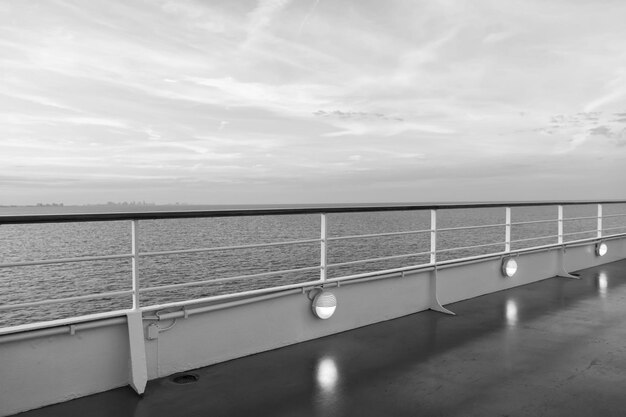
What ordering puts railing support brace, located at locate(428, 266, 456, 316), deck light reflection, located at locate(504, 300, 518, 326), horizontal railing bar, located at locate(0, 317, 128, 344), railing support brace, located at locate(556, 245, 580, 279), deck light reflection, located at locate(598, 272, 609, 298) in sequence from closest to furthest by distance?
horizontal railing bar, located at locate(0, 317, 128, 344)
deck light reflection, located at locate(504, 300, 518, 326)
railing support brace, located at locate(428, 266, 456, 316)
deck light reflection, located at locate(598, 272, 609, 298)
railing support brace, located at locate(556, 245, 580, 279)

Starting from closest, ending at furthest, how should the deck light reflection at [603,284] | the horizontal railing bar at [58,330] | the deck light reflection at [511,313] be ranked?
1. the horizontal railing bar at [58,330]
2. the deck light reflection at [511,313]
3. the deck light reflection at [603,284]

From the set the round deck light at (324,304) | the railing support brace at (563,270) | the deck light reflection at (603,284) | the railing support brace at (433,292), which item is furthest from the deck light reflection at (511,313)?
the railing support brace at (563,270)

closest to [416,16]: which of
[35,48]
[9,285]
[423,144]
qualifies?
[35,48]

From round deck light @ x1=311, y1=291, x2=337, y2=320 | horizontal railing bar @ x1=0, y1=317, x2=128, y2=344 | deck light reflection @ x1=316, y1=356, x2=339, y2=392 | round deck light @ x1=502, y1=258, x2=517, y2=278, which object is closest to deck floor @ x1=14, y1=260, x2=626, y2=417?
deck light reflection @ x1=316, y1=356, x2=339, y2=392

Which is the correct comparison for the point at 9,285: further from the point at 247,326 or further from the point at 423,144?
the point at 247,326

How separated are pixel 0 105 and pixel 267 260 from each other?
15.1m

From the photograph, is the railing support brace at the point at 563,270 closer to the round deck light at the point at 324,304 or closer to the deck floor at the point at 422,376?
the deck floor at the point at 422,376

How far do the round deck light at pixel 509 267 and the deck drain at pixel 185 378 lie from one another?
10.7 ft

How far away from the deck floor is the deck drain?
0.10 feet

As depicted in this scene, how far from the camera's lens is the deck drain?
2141 mm

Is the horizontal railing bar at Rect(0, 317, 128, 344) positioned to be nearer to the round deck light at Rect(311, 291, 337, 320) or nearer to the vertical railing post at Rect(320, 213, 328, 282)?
the round deck light at Rect(311, 291, 337, 320)

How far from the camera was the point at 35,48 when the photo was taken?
1484cm

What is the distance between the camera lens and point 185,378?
2.18m

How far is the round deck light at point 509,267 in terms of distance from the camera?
4328 mm
